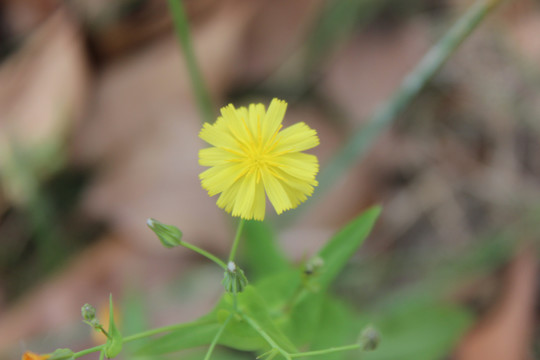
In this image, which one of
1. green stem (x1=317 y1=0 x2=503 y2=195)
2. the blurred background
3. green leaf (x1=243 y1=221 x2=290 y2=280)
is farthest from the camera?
the blurred background

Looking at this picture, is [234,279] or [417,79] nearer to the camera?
→ [234,279]

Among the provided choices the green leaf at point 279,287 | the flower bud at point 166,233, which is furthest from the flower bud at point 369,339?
the flower bud at point 166,233

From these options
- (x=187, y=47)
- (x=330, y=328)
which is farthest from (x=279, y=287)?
(x=187, y=47)

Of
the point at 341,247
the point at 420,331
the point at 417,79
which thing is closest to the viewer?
the point at 341,247

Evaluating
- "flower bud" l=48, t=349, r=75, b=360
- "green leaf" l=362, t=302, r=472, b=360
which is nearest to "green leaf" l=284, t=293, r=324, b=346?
"flower bud" l=48, t=349, r=75, b=360

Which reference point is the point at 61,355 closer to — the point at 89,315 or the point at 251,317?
the point at 89,315

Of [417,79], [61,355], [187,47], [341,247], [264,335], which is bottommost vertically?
[61,355]

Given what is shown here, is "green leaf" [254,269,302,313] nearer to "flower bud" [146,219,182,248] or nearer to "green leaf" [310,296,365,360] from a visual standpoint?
"green leaf" [310,296,365,360]

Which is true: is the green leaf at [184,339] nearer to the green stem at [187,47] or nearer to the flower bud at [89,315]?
the flower bud at [89,315]
